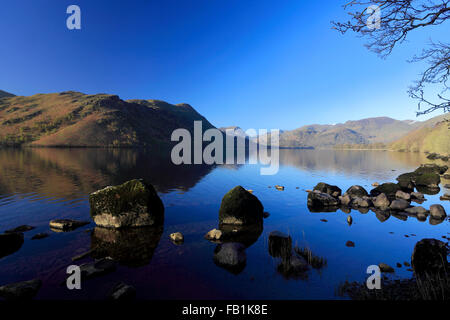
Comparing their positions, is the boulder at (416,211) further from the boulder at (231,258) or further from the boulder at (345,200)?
the boulder at (231,258)

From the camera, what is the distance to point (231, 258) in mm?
9578

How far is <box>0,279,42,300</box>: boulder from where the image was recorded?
266 inches

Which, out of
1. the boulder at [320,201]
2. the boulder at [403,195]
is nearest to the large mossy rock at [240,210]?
the boulder at [320,201]

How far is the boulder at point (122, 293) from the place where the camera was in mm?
6840

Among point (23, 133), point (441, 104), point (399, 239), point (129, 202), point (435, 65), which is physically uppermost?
point (23, 133)

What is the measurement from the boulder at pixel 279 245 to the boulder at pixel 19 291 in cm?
1031

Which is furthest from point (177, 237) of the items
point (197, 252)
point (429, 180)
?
point (429, 180)

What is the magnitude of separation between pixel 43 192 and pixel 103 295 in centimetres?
2327

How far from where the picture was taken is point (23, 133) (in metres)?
160

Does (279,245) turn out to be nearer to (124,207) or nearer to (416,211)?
(124,207)

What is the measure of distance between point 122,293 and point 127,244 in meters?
4.87
